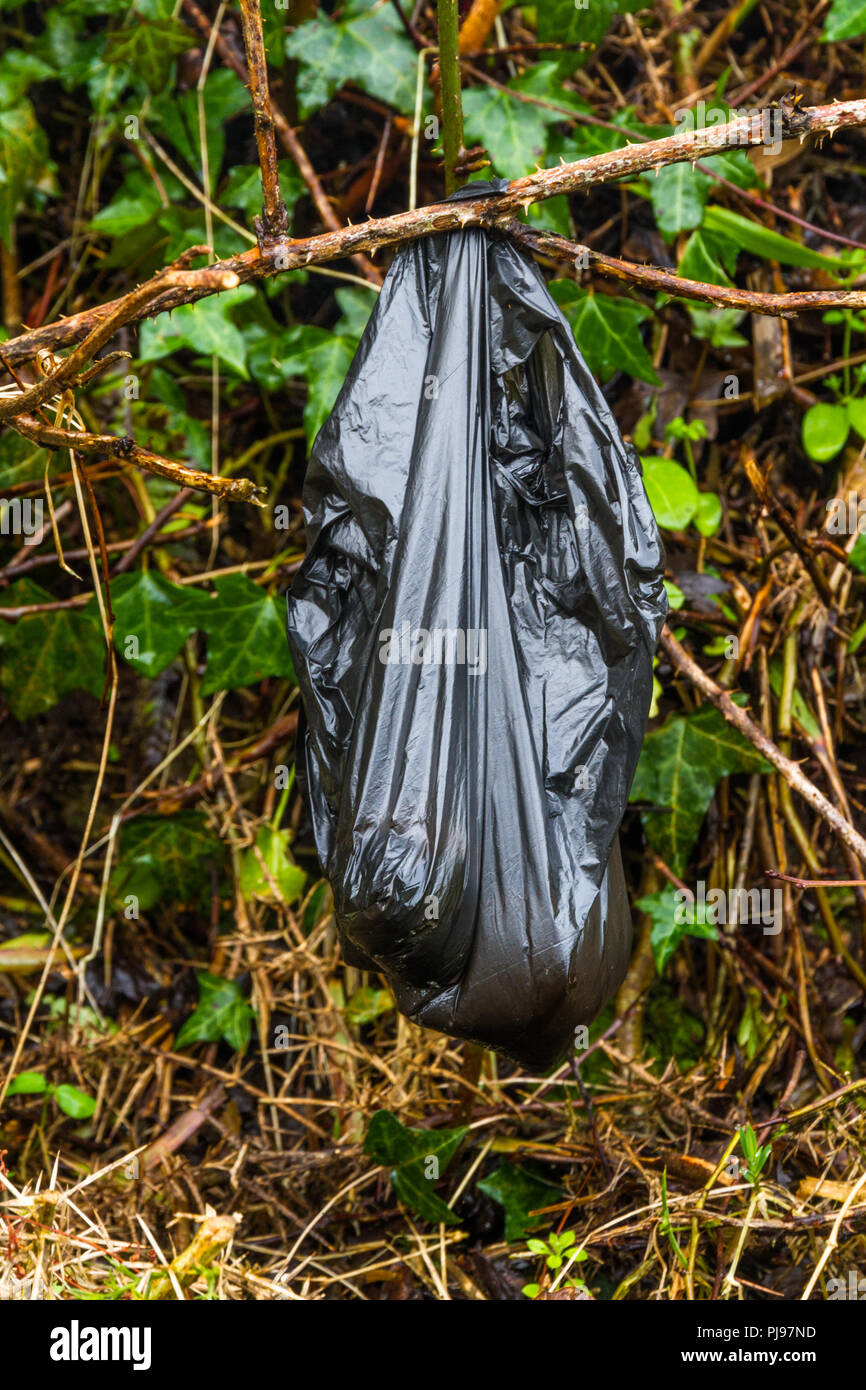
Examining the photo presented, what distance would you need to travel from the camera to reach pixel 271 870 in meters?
2.70

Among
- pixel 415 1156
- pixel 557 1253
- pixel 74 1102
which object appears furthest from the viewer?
pixel 74 1102

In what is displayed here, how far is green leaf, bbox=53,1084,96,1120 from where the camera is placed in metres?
2.50

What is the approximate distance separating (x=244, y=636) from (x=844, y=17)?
6.32 ft

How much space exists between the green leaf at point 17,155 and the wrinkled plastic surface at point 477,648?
5.07 feet

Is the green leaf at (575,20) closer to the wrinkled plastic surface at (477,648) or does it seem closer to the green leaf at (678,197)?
the green leaf at (678,197)

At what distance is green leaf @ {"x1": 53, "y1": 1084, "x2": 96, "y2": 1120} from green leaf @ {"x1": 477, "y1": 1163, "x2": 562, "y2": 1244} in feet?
3.21

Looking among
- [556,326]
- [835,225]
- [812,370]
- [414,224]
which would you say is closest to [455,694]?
[556,326]

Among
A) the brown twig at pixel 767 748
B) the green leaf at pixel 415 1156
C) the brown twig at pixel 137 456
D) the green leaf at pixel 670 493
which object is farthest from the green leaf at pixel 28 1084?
the green leaf at pixel 670 493

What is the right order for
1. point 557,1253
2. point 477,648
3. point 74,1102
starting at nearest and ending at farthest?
1. point 477,648
2. point 557,1253
3. point 74,1102

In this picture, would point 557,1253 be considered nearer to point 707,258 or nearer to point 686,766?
point 686,766

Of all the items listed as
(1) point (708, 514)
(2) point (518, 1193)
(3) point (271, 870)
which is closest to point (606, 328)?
(1) point (708, 514)

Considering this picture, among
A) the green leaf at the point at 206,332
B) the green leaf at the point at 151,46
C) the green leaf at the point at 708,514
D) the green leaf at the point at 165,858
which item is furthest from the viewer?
the green leaf at the point at 165,858

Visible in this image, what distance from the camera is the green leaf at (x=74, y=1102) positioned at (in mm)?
2500

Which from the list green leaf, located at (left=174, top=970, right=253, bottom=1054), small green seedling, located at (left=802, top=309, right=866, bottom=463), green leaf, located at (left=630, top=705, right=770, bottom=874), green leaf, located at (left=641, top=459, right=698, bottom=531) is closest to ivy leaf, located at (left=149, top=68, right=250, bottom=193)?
green leaf, located at (left=641, top=459, right=698, bottom=531)
